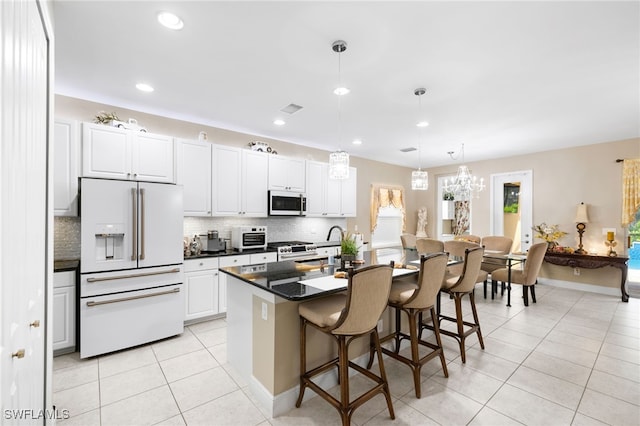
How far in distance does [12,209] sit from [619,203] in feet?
24.7

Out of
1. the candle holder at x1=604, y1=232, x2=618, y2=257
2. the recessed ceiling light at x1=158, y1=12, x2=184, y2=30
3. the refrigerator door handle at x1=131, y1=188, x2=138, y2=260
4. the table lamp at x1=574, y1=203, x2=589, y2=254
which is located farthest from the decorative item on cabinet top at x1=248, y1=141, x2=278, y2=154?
the candle holder at x1=604, y1=232, x2=618, y2=257

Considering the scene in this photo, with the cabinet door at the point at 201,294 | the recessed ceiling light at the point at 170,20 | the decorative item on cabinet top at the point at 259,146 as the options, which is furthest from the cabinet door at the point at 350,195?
the recessed ceiling light at the point at 170,20

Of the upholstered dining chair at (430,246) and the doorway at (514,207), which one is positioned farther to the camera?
the doorway at (514,207)

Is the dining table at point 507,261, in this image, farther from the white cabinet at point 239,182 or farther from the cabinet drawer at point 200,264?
the cabinet drawer at point 200,264

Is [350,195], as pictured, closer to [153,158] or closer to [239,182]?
[239,182]

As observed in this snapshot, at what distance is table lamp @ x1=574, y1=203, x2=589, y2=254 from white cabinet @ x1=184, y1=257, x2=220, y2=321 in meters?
6.33

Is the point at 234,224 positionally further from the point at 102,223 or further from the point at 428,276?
the point at 428,276

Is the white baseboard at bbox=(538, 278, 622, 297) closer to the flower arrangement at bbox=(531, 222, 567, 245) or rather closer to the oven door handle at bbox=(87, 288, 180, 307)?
the flower arrangement at bbox=(531, 222, 567, 245)

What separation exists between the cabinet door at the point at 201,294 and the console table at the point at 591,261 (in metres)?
6.00

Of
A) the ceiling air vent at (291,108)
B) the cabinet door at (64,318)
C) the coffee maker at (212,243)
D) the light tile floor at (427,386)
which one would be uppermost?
the ceiling air vent at (291,108)

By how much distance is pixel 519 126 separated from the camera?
4.31 m

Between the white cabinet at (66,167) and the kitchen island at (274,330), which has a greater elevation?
the white cabinet at (66,167)

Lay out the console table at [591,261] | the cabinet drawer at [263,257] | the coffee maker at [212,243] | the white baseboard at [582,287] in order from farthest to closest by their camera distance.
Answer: the white baseboard at [582,287], the console table at [591,261], the cabinet drawer at [263,257], the coffee maker at [212,243]

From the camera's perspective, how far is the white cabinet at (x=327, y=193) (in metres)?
5.23
